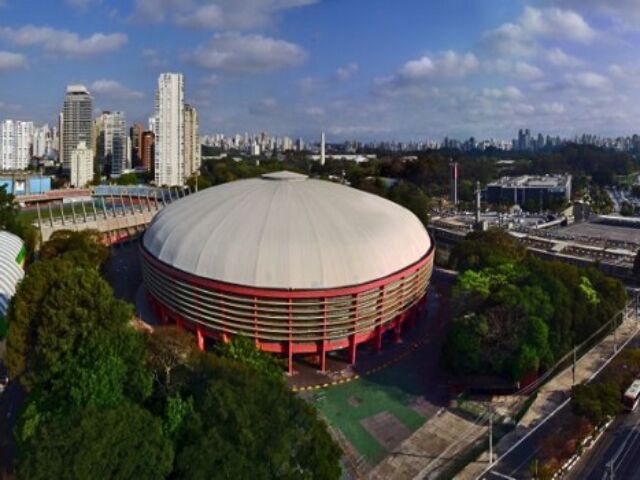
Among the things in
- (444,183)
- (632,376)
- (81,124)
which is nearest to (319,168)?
(444,183)

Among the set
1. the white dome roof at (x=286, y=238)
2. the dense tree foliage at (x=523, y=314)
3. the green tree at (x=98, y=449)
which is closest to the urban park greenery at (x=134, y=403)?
the green tree at (x=98, y=449)

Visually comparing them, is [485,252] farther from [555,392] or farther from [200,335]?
[200,335]

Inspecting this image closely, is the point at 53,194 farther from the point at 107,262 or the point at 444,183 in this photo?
the point at 444,183

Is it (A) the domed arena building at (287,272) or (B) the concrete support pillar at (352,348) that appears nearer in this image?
(A) the domed arena building at (287,272)

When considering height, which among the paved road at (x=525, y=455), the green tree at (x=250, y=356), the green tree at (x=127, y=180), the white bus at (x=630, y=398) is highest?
the green tree at (x=127, y=180)

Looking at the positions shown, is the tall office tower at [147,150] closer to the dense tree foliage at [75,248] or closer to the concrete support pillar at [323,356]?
the dense tree foliage at [75,248]

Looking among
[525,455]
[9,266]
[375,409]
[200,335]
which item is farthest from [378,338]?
[9,266]
